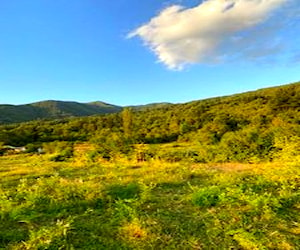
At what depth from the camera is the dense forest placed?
17.6 meters

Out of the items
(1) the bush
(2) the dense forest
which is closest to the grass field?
(1) the bush

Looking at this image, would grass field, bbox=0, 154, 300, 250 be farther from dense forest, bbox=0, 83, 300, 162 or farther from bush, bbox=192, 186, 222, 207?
dense forest, bbox=0, 83, 300, 162

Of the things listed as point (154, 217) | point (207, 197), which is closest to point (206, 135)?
point (207, 197)

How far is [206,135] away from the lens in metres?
40.0

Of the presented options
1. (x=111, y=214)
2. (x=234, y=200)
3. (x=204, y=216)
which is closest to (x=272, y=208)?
(x=234, y=200)

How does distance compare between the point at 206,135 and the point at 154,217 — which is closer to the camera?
the point at 154,217

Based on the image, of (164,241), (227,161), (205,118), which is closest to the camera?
(164,241)

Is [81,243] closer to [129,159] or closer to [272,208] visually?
[272,208]

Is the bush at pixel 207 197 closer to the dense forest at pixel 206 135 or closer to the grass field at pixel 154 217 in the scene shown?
the grass field at pixel 154 217

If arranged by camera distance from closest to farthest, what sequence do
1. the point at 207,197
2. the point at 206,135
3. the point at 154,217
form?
the point at 154,217 < the point at 207,197 < the point at 206,135

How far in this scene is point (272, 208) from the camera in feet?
20.6

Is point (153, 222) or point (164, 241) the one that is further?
point (153, 222)

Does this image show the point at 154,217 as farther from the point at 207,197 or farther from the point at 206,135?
the point at 206,135

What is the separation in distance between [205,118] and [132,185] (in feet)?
170
